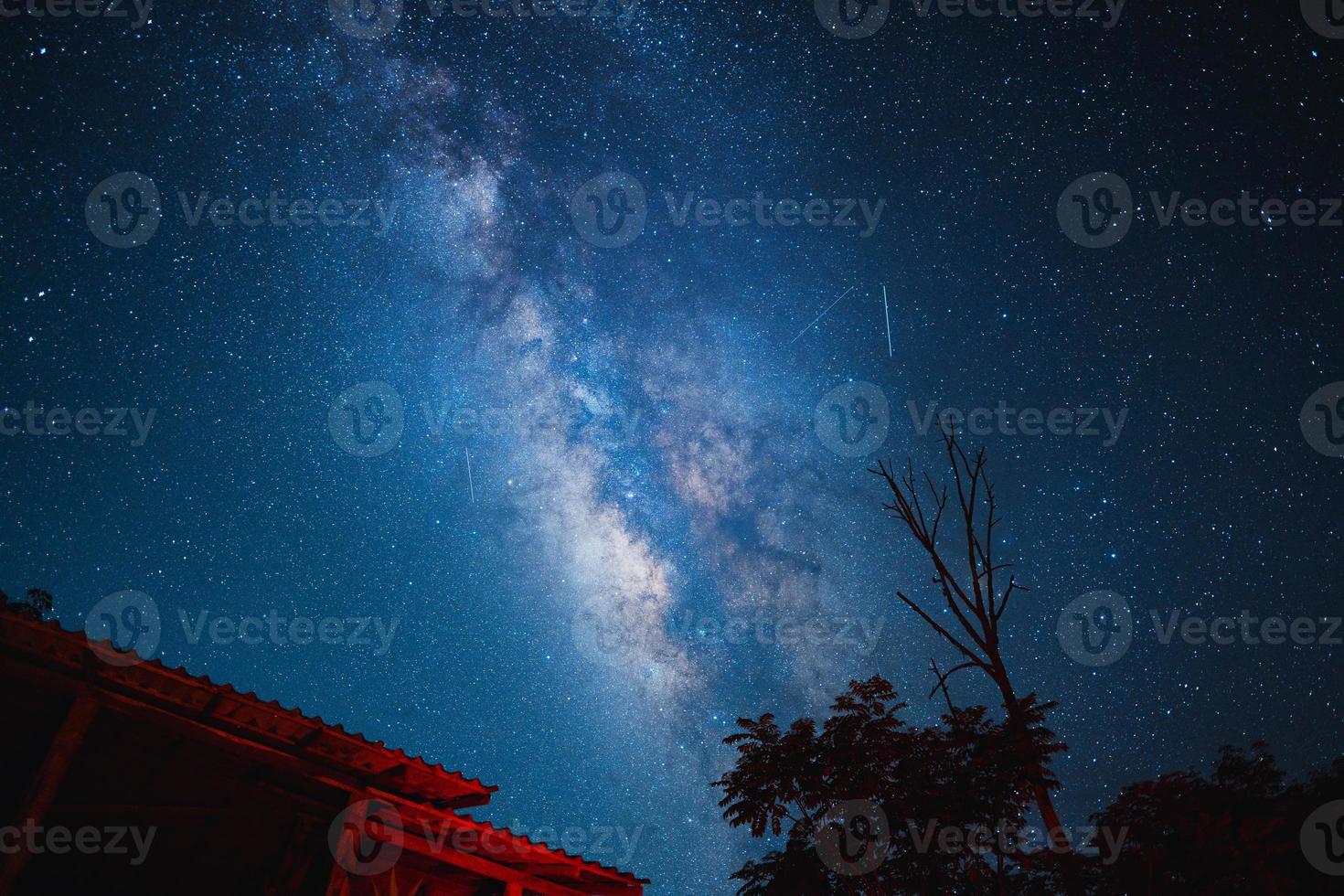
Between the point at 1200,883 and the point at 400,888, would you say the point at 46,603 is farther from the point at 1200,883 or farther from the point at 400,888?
the point at 1200,883

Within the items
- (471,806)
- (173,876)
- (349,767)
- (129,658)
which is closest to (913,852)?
(471,806)

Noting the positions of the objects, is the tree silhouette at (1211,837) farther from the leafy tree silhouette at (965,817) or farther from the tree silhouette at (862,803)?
the tree silhouette at (862,803)

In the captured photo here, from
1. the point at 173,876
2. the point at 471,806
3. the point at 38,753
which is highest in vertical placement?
the point at 471,806

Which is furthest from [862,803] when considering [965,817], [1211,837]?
[1211,837]

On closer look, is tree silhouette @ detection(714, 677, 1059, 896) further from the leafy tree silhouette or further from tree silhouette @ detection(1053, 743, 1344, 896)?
tree silhouette @ detection(1053, 743, 1344, 896)

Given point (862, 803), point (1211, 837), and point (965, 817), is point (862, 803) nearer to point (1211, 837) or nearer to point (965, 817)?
point (965, 817)

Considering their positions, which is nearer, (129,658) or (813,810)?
(129,658)

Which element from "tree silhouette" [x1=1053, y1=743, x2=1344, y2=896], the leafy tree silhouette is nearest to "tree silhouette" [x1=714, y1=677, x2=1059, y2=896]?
the leafy tree silhouette

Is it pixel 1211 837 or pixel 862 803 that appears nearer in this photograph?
pixel 1211 837

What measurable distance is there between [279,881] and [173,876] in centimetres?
140

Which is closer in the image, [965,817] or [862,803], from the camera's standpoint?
[965,817]

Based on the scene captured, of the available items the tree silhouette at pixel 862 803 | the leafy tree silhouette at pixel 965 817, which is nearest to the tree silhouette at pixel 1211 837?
the leafy tree silhouette at pixel 965 817

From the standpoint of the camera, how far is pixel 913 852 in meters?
12.0

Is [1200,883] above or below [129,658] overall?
above
